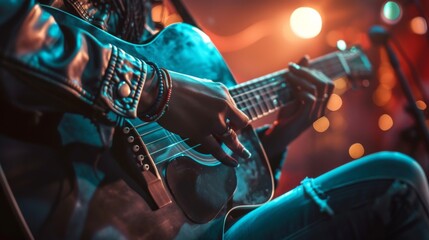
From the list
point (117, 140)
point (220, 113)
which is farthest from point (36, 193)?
point (220, 113)

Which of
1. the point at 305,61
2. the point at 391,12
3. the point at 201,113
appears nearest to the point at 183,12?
the point at 305,61

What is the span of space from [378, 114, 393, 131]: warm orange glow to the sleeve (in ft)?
11.6

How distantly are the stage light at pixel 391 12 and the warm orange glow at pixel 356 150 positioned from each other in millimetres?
1411

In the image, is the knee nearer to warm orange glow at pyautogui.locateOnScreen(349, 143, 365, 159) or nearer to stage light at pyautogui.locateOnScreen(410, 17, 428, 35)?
warm orange glow at pyautogui.locateOnScreen(349, 143, 365, 159)

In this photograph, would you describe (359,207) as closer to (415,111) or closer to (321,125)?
(415,111)

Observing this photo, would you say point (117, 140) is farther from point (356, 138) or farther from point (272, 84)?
point (356, 138)

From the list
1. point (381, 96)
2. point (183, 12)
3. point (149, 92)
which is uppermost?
point (183, 12)

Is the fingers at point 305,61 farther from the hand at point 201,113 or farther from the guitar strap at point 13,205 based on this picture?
the guitar strap at point 13,205

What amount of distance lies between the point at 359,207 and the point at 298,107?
0.82 metres

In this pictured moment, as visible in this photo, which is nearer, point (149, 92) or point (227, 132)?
point (149, 92)

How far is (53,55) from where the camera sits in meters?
0.62

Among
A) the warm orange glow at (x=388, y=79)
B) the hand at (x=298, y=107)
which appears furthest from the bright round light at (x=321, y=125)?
the hand at (x=298, y=107)

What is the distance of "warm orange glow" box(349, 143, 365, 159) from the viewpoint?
3.55 m

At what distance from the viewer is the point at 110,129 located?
784 mm
